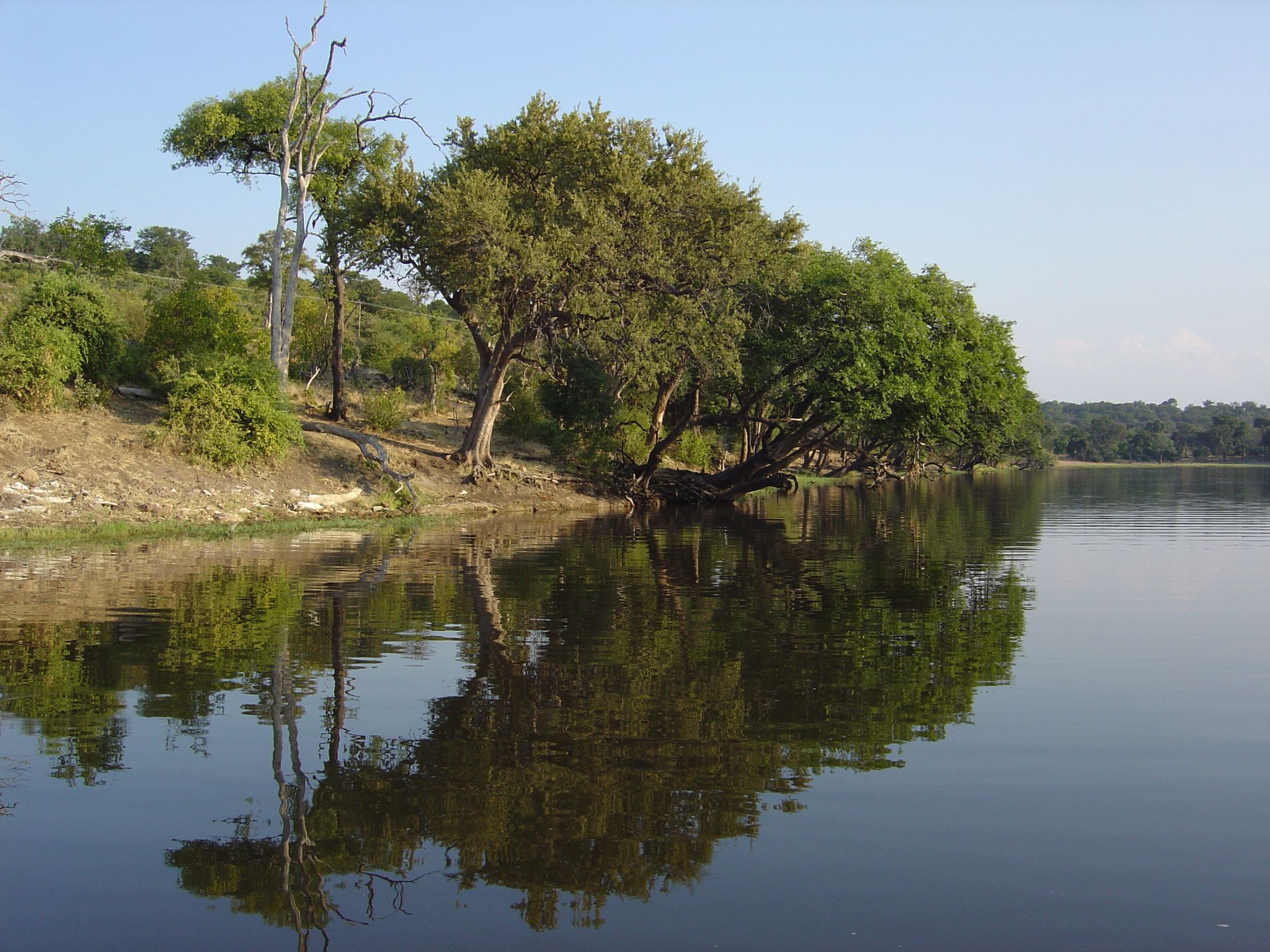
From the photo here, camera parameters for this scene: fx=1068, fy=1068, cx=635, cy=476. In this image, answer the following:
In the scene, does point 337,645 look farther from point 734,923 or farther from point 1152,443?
point 1152,443

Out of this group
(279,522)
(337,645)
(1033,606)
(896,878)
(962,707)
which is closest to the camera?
(896,878)

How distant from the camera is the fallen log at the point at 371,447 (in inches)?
1212

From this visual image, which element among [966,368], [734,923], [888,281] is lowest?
[734,923]

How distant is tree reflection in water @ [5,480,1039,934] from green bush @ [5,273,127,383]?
1390 centimetres

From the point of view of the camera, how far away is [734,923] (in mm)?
5262

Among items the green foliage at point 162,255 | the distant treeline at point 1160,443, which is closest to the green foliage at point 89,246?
the green foliage at point 162,255

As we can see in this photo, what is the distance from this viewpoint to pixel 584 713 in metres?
8.70

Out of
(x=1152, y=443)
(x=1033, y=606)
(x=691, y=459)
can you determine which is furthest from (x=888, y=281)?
(x=1152, y=443)

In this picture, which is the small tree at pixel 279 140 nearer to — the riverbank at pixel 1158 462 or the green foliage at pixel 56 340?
the green foliage at pixel 56 340

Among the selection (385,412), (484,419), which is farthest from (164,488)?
(385,412)

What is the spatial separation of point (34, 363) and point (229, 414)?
4598 millimetres

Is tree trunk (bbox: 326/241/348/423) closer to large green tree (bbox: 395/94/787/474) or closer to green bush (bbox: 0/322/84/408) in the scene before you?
large green tree (bbox: 395/94/787/474)

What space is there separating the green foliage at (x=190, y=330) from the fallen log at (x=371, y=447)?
304 centimetres

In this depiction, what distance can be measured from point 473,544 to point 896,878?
1811 cm
